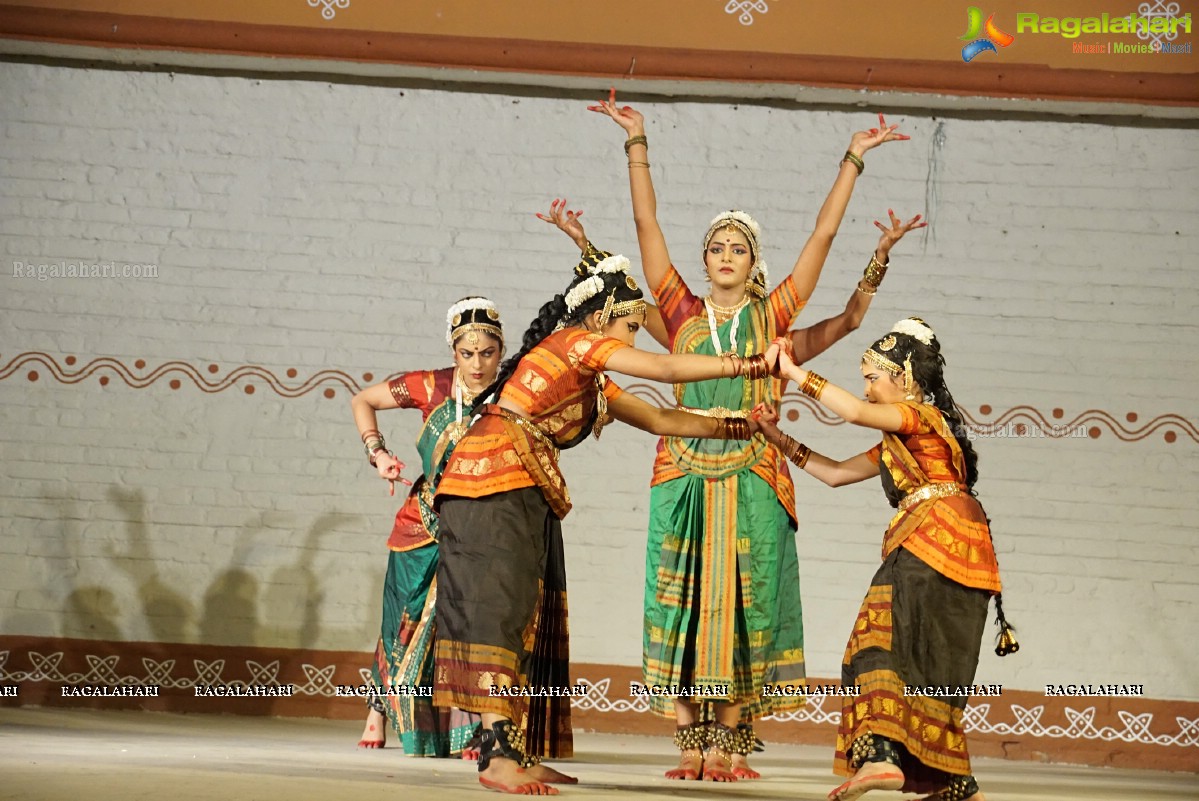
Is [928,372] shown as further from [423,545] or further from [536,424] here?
[423,545]

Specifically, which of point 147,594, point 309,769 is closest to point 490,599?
point 309,769

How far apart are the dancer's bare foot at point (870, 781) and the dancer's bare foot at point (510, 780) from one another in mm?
696

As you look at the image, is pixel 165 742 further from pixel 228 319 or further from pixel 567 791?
pixel 228 319

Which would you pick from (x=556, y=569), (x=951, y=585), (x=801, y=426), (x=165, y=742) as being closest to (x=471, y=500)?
(x=556, y=569)

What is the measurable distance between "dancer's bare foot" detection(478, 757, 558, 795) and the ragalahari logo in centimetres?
392

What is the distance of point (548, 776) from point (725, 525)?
3.15 ft

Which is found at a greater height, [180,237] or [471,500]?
[180,237]

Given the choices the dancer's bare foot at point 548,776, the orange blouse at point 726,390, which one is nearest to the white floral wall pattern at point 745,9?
the orange blouse at point 726,390

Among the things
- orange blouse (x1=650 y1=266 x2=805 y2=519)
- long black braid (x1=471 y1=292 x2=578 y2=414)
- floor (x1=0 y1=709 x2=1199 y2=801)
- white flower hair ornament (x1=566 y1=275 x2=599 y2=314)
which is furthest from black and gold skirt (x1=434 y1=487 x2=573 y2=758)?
orange blouse (x1=650 y1=266 x2=805 y2=519)

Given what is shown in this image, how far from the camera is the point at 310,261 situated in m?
6.08

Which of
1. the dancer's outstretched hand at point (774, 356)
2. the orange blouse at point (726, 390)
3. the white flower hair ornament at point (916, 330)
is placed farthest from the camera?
the orange blouse at point (726, 390)

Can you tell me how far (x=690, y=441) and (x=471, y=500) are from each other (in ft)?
3.22

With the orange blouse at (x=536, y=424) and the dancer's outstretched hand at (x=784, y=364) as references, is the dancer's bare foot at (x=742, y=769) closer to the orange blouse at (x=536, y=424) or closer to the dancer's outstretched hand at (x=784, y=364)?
the orange blouse at (x=536, y=424)

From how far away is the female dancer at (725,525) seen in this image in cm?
416
